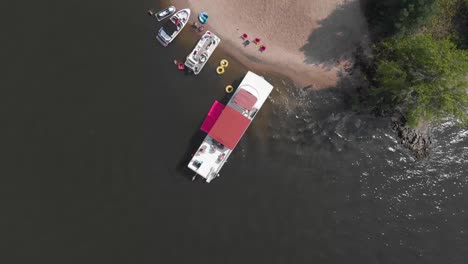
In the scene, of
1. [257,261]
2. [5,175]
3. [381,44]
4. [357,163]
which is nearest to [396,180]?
[357,163]

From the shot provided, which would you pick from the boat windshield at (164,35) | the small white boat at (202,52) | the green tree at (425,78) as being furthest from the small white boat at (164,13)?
the green tree at (425,78)

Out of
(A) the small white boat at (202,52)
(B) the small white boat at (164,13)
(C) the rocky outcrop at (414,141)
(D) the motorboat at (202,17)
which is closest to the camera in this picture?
(A) the small white boat at (202,52)

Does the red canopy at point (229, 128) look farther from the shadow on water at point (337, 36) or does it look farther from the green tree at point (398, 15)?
the green tree at point (398, 15)

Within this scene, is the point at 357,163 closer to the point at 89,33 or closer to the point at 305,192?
the point at 305,192

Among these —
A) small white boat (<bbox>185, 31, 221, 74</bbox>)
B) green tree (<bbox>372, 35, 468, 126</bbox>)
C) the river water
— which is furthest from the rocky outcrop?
small white boat (<bbox>185, 31, 221, 74</bbox>)

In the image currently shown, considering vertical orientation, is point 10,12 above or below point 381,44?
below
